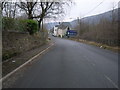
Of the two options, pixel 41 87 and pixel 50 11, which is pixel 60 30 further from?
pixel 41 87

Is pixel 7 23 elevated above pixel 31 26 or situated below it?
below

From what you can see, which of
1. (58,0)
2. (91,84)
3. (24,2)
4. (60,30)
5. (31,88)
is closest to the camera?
(31,88)

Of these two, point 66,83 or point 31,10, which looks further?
point 31,10

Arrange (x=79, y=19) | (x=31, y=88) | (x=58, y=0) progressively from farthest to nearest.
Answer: (x=79, y=19) < (x=58, y=0) < (x=31, y=88)

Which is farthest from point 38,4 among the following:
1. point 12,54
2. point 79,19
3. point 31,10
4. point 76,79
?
point 79,19

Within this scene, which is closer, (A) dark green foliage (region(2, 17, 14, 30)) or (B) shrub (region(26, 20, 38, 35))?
(A) dark green foliage (region(2, 17, 14, 30))

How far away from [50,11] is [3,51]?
26.7m

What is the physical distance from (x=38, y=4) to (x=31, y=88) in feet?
103

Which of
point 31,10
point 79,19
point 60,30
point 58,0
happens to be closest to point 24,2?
point 31,10

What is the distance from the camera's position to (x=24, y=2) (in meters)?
33.4

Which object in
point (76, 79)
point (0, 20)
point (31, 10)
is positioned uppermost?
point (31, 10)

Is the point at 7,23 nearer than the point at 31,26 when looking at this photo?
Yes

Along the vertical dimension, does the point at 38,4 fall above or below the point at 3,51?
above

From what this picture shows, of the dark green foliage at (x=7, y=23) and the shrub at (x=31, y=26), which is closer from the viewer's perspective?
the dark green foliage at (x=7, y=23)
